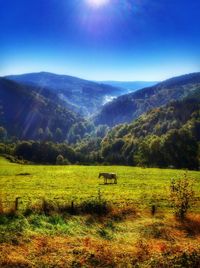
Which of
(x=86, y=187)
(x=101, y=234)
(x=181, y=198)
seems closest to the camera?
(x=101, y=234)

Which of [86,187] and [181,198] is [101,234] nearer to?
[181,198]

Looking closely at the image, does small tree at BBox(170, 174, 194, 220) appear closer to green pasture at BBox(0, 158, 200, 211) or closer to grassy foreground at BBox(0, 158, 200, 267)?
grassy foreground at BBox(0, 158, 200, 267)

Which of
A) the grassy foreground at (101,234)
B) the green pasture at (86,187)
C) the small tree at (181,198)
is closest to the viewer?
the grassy foreground at (101,234)

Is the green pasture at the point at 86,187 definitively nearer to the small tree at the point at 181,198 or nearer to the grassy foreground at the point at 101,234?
the grassy foreground at the point at 101,234

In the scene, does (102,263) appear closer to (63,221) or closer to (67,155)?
(63,221)

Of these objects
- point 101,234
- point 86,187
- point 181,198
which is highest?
point 181,198

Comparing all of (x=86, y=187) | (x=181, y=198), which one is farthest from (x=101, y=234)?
(x=86, y=187)

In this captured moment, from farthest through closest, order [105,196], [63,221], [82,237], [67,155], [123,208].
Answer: [67,155] < [105,196] < [123,208] < [63,221] < [82,237]

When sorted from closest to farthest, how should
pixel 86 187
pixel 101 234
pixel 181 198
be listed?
pixel 101 234 → pixel 181 198 → pixel 86 187

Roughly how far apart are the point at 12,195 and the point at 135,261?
25129 millimetres

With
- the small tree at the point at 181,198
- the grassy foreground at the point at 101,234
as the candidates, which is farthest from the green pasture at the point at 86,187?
the small tree at the point at 181,198

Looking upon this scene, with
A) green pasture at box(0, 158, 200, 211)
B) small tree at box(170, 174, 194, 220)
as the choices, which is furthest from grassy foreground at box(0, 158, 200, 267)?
small tree at box(170, 174, 194, 220)

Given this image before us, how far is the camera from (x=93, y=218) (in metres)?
32.8

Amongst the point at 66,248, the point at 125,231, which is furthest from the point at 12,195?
the point at 66,248
